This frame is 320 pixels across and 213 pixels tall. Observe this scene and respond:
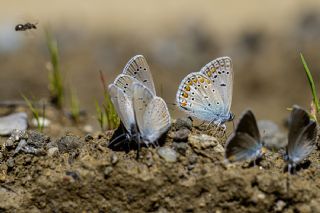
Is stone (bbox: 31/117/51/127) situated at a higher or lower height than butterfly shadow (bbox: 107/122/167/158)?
lower

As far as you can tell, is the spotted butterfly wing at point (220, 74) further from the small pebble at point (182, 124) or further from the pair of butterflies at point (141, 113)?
the pair of butterflies at point (141, 113)

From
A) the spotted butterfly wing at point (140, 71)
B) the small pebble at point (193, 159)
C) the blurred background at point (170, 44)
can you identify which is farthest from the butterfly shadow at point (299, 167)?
the blurred background at point (170, 44)

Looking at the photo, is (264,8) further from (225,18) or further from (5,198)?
(5,198)

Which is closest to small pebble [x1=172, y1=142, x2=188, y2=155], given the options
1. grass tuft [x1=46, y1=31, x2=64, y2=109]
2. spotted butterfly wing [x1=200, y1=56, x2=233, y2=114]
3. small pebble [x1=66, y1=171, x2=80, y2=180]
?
small pebble [x1=66, y1=171, x2=80, y2=180]

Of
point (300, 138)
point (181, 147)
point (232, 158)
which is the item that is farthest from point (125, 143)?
point (300, 138)

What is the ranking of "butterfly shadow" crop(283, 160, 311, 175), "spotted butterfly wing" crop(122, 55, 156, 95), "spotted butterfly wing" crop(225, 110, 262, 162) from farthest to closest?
"spotted butterfly wing" crop(122, 55, 156, 95) → "butterfly shadow" crop(283, 160, 311, 175) → "spotted butterfly wing" crop(225, 110, 262, 162)

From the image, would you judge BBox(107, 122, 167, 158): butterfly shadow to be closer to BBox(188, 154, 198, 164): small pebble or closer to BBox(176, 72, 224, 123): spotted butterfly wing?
BBox(188, 154, 198, 164): small pebble
